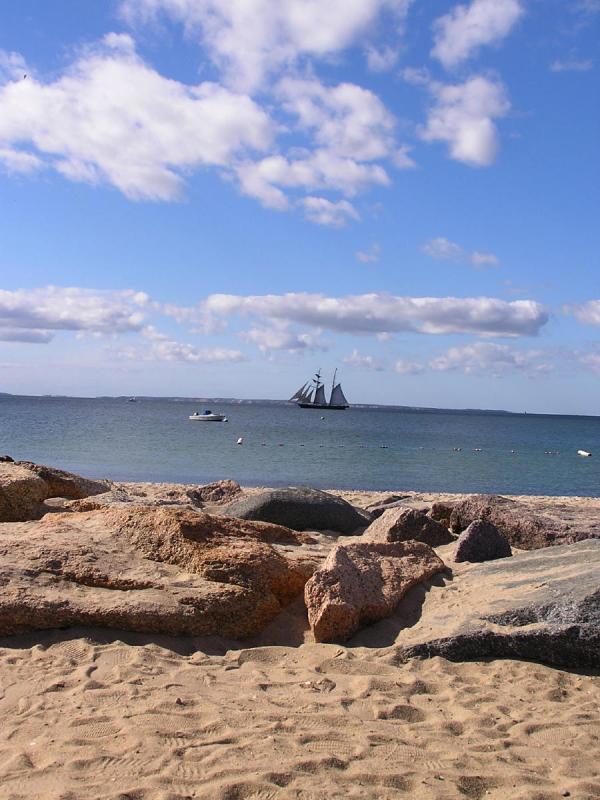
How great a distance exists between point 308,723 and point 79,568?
111 inches

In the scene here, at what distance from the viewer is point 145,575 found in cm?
604

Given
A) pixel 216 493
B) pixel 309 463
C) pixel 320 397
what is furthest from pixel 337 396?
pixel 216 493

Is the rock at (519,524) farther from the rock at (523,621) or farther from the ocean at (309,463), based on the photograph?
the ocean at (309,463)

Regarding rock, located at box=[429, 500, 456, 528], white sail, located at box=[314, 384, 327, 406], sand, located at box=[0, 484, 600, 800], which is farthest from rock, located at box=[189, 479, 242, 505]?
white sail, located at box=[314, 384, 327, 406]

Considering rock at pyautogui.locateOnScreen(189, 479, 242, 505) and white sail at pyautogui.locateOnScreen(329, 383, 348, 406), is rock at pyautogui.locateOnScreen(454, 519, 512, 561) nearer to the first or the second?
rock at pyautogui.locateOnScreen(189, 479, 242, 505)

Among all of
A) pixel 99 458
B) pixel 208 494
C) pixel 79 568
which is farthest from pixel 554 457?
pixel 79 568

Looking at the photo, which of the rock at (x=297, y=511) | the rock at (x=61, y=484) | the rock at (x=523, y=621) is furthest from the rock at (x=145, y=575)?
the rock at (x=61, y=484)

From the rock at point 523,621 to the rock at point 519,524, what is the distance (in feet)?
8.07

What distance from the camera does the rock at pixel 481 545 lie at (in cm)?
772

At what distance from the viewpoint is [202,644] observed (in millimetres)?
5395

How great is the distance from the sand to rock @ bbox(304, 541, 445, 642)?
0.69ft

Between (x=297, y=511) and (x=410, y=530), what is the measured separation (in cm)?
207

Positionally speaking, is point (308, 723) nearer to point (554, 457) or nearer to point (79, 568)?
point (79, 568)

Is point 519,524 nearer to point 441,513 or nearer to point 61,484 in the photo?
point 441,513
